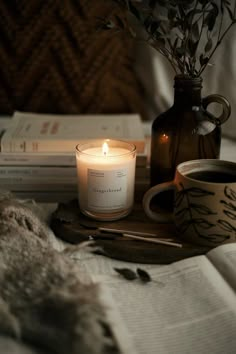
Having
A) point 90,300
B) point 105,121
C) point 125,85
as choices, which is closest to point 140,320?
point 90,300

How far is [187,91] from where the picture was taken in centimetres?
76

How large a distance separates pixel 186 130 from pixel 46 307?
0.38 meters

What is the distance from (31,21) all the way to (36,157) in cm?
41

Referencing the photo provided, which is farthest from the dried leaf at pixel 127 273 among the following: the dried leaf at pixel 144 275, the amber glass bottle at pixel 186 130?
the amber glass bottle at pixel 186 130

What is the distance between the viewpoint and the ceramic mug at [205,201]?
26.7 inches

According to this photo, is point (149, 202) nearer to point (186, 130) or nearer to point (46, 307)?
point (186, 130)

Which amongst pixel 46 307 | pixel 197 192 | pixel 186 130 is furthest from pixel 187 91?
pixel 46 307

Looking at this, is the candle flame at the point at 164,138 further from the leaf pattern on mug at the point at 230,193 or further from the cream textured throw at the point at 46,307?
the cream textured throw at the point at 46,307

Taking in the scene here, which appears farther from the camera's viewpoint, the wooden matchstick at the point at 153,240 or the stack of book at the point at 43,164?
the stack of book at the point at 43,164

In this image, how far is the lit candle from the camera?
0.75m

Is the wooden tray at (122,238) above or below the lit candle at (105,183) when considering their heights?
below

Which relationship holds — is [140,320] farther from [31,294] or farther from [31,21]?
[31,21]

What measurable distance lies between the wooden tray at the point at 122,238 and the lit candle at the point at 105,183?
0.02 m

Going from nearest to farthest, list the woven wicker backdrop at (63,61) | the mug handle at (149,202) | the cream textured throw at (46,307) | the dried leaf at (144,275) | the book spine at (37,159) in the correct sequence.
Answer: the cream textured throw at (46,307)
the dried leaf at (144,275)
the mug handle at (149,202)
the book spine at (37,159)
the woven wicker backdrop at (63,61)
